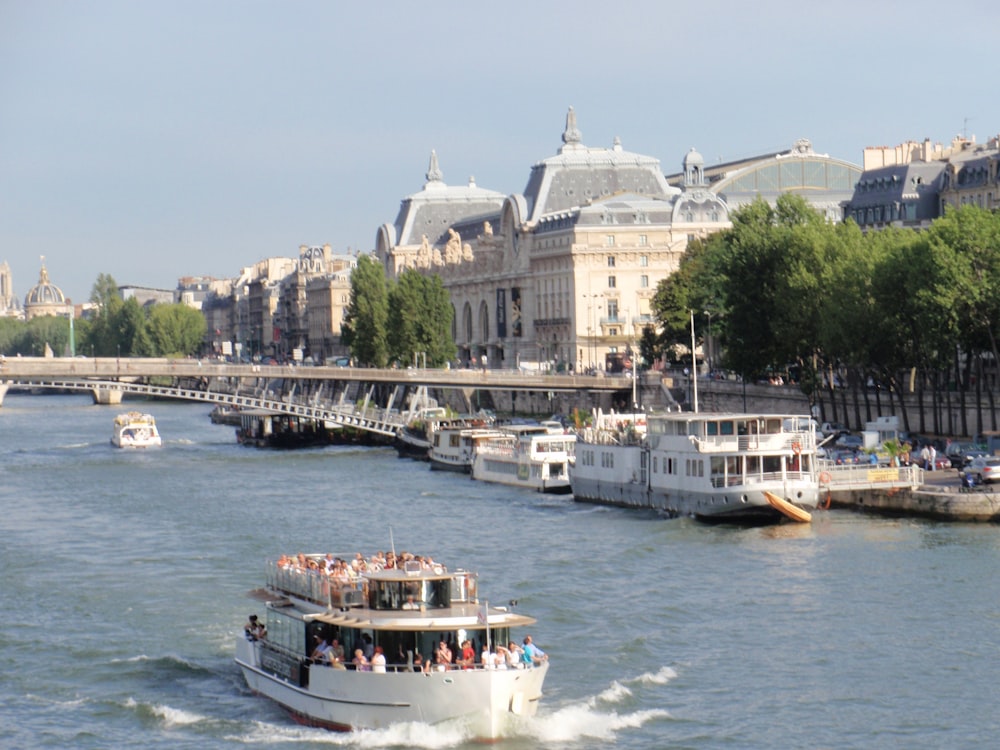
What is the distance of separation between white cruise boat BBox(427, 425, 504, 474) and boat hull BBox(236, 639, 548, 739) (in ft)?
173

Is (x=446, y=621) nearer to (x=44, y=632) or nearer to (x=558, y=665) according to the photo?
(x=558, y=665)

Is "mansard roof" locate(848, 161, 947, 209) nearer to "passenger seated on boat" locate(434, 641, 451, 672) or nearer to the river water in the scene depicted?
the river water

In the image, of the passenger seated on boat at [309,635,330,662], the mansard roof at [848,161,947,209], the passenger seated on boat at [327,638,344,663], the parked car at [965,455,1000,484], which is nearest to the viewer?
the passenger seated on boat at [327,638,344,663]

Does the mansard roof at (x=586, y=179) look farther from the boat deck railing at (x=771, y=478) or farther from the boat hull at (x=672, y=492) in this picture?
the boat deck railing at (x=771, y=478)

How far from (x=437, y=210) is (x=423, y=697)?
161 meters

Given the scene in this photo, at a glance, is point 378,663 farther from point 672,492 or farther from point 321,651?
point 672,492

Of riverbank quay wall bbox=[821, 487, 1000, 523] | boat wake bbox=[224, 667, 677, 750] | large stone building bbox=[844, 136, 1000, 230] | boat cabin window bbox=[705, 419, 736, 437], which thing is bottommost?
boat wake bbox=[224, 667, 677, 750]

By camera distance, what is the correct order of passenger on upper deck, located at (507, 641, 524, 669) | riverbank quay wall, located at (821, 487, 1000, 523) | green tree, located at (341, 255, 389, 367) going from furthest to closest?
green tree, located at (341, 255, 389, 367) → riverbank quay wall, located at (821, 487, 1000, 523) → passenger on upper deck, located at (507, 641, 524, 669)

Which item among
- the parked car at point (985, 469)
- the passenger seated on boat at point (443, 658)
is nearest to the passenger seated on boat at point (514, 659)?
the passenger seated on boat at point (443, 658)

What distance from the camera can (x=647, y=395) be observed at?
11100cm

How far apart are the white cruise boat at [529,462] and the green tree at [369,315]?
51169mm

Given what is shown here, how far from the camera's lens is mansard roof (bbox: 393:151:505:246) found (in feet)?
632

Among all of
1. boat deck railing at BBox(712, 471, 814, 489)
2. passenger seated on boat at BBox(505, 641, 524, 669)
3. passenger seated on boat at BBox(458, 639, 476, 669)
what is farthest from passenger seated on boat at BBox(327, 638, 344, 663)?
boat deck railing at BBox(712, 471, 814, 489)

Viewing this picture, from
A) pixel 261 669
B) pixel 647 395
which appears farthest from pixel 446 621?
pixel 647 395
